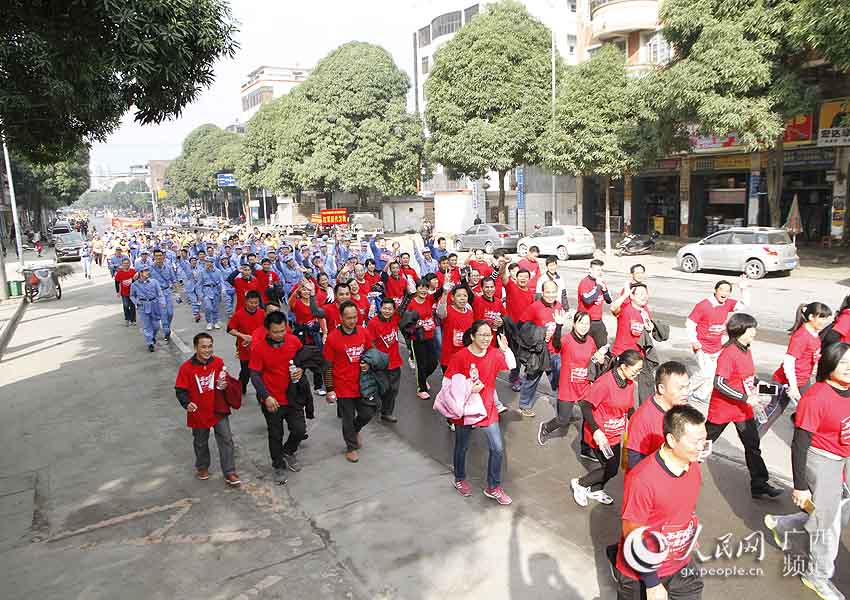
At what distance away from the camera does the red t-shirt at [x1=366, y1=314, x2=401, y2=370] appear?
7355 mm

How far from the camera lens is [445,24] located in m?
49.9

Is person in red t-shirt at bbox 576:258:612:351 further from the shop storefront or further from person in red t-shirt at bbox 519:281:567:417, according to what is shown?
the shop storefront

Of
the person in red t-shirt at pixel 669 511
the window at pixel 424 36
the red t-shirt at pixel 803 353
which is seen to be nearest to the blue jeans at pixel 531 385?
the red t-shirt at pixel 803 353

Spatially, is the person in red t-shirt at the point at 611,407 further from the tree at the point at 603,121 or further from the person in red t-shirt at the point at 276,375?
the tree at the point at 603,121

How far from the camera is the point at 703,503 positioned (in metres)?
5.48

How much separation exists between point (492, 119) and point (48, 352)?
23.4m

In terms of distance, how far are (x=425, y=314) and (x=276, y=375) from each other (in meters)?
2.63

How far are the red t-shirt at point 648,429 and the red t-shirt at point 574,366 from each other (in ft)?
5.81

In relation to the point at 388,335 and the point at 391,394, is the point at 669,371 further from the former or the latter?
the point at 391,394

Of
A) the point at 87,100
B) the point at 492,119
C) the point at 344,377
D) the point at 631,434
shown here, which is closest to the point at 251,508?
the point at 344,377

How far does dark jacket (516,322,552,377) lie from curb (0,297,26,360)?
37.7 feet

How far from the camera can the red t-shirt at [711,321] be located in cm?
693

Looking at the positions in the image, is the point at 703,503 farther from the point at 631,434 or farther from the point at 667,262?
the point at 667,262

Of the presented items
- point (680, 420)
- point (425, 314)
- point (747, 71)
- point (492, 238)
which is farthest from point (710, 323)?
point (492, 238)
